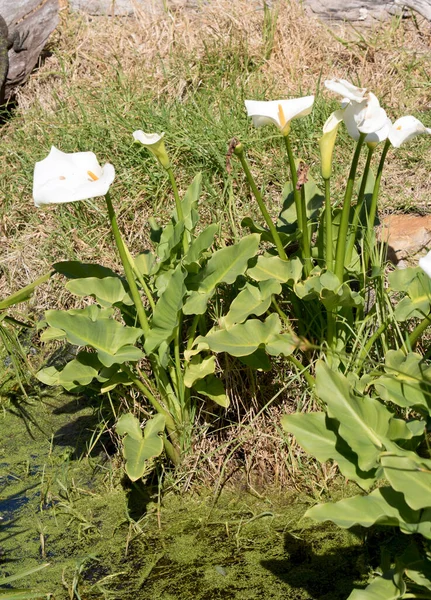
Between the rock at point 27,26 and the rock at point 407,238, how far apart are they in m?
2.66

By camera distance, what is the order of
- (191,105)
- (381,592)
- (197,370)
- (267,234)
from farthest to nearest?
1. (191,105)
2. (267,234)
3. (197,370)
4. (381,592)

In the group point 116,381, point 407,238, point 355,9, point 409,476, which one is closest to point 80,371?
point 116,381

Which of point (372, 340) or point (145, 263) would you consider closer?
point (372, 340)

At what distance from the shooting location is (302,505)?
237cm

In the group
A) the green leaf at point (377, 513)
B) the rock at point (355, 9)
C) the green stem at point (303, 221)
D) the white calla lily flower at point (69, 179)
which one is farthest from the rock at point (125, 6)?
the green leaf at point (377, 513)

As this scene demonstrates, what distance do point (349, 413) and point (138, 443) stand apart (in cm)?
68

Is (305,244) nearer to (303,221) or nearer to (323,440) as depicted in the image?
(303,221)

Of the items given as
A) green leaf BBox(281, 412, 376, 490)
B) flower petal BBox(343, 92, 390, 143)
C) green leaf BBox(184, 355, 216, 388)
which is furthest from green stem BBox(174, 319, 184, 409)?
flower petal BBox(343, 92, 390, 143)

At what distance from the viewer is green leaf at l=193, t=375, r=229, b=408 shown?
2.41 meters

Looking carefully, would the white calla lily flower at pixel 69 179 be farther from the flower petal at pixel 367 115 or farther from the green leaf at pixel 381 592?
the green leaf at pixel 381 592

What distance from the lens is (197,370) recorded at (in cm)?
236

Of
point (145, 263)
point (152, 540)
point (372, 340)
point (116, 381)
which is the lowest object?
point (152, 540)

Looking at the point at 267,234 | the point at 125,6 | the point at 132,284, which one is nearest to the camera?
the point at 132,284

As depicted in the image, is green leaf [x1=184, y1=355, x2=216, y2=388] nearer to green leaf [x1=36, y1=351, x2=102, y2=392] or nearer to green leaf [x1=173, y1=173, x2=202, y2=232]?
green leaf [x1=36, y1=351, x2=102, y2=392]
